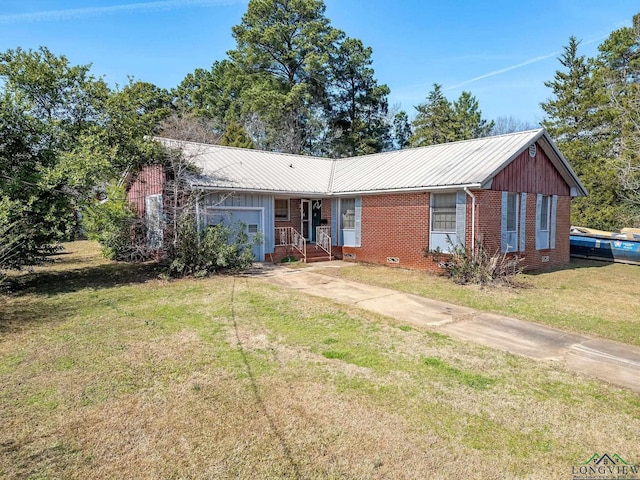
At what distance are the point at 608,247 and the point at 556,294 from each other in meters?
9.87

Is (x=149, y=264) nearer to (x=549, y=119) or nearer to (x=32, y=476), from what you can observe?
(x=32, y=476)

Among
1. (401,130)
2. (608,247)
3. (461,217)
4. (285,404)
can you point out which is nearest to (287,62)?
(401,130)

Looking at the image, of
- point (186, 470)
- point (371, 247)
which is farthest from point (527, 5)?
point (186, 470)

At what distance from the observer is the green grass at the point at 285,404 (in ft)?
10.5

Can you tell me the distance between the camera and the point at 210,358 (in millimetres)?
5379

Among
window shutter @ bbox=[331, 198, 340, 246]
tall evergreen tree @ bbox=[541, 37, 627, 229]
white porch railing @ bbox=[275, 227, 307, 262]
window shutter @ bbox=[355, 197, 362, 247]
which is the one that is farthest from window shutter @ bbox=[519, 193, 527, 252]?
tall evergreen tree @ bbox=[541, 37, 627, 229]

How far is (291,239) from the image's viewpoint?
16.4m

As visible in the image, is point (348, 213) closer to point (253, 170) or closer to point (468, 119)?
point (253, 170)

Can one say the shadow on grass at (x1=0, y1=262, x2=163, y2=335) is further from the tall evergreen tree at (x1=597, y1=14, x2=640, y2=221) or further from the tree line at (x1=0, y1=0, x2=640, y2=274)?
the tall evergreen tree at (x1=597, y1=14, x2=640, y2=221)

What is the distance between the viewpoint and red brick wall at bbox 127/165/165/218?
14064mm

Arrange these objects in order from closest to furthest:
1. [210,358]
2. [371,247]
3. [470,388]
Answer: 1. [470,388]
2. [210,358]
3. [371,247]

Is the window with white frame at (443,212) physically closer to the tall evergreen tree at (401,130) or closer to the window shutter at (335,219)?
the window shutter at (335,219)

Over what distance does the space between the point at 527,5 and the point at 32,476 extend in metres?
20.0

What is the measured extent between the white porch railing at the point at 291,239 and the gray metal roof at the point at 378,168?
1.77 m
